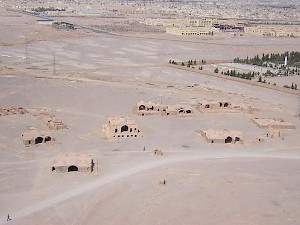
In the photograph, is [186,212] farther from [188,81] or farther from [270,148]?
[188,81]

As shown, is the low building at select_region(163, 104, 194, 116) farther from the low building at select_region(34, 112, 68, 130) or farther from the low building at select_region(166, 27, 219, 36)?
the low building at select_region(166, 27, 219, 36)

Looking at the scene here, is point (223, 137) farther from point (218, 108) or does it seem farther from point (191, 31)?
point (191, 31)

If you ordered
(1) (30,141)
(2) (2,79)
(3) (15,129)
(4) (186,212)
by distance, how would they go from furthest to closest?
(2) (2,79) < (3) (15,129) < (1) (30,141) < (4) (186,212)

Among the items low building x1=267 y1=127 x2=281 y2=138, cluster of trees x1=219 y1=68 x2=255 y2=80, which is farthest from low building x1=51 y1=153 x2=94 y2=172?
cluster of trees x1=219 y1=68 x2=255 y2=80

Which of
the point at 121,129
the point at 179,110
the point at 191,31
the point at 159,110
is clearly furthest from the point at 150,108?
the point at 191,31

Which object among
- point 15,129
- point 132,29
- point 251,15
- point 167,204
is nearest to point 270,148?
point 167,204

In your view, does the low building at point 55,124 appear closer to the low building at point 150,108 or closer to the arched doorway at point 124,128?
the arched doorway at point 124,128

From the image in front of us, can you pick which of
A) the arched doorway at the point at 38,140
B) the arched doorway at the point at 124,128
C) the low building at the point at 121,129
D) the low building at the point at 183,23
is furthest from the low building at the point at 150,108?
the low building at the point at 183,23
